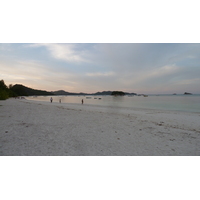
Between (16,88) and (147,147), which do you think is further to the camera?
(16,88)

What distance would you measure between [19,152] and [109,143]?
3.81 meters

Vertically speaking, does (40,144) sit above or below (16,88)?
below

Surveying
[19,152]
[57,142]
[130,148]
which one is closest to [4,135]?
[19,152]

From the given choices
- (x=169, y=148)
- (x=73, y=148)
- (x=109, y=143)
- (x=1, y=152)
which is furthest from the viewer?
(x=109, y=143)

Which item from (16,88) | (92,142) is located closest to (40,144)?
(92,142)

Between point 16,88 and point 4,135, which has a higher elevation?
point 16,88

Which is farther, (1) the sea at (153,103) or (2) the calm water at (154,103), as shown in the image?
(2) the calm water at (154,103)

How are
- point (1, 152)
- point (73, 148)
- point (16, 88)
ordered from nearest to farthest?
point (1, 152) < point (73, 148) < point (16, 88)

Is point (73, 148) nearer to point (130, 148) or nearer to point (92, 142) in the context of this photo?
point (92, 142)

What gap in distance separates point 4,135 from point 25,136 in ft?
3.54

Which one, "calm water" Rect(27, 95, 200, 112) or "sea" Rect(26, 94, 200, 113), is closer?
"sea" Rect(26, 94, 200, 113)

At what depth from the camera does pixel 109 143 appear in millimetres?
5590

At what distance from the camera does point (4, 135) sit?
5836 mm

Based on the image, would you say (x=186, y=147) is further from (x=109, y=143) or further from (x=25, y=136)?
(x=25, y=136)
